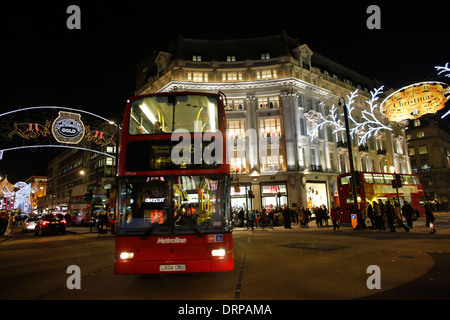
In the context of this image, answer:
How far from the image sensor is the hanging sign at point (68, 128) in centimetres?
1812

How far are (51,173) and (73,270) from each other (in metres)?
113

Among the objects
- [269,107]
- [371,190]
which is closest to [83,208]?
[269,107]

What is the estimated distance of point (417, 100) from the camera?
1276cm

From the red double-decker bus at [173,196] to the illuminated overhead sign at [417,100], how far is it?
10.7m

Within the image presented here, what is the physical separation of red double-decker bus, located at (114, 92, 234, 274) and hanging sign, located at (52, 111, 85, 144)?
1386 cm

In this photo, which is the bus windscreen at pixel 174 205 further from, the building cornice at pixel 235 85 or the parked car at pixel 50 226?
the building cornice at pixel 235 85

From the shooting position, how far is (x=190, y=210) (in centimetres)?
622

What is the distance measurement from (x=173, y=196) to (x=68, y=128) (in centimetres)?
1550

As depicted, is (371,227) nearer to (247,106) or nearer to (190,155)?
(190,155)

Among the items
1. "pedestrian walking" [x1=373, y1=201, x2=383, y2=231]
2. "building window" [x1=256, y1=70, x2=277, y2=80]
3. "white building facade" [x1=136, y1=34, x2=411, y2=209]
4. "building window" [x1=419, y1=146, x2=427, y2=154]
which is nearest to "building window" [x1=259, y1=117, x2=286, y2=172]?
"white building facade" [x1=136, y1=34, x2=411, y2=209]

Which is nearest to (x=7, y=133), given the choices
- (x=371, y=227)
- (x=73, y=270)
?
(x=73, y=270)

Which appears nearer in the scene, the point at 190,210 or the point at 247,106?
the point at 190,210

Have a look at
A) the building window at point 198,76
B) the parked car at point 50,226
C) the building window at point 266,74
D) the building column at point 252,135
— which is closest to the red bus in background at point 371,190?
the building column at point 252,135
